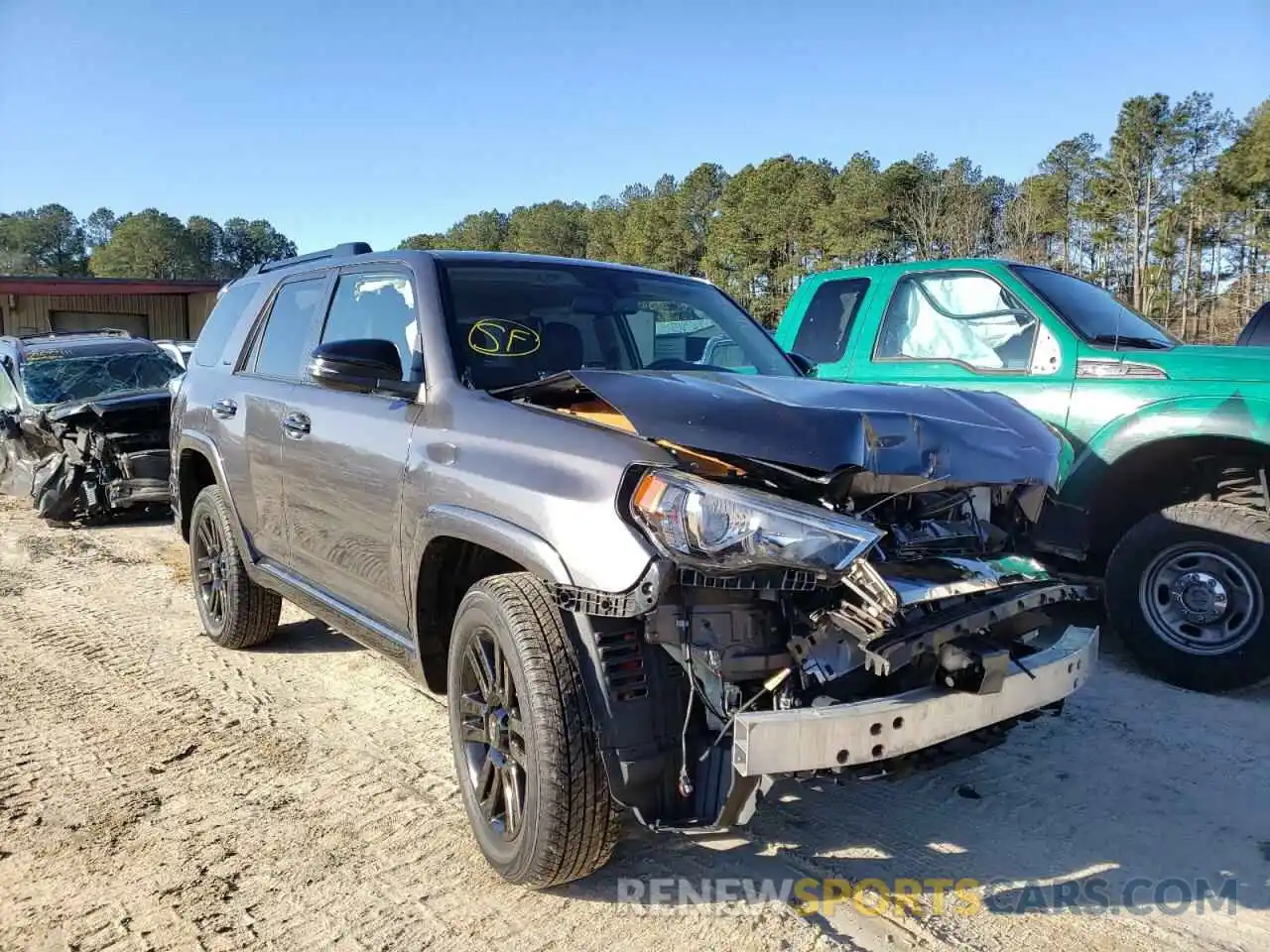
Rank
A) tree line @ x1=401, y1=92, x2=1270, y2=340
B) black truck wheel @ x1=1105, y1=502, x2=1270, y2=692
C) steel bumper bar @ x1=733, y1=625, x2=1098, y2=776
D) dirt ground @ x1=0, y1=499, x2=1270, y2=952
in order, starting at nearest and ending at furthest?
1. steel bumper bar @ x1=733, y1=625, x2=1098, y2=776
2. dirt ground @ x1=0, y1=499, x2=1270, y2=952
3. black truck wheel @ x1=1105, y1=502, x2=1270, y2=692
4. tree line @ x1=401, y1=92, x2=1270, y2=340

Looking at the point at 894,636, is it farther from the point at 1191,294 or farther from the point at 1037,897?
the point at 1191,294

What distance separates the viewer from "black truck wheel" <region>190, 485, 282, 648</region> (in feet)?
16.0

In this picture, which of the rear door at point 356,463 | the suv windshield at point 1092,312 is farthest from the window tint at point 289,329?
the suv windshield at point 1092,312

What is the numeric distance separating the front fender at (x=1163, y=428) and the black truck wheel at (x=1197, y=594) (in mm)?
336

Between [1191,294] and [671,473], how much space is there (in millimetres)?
34203

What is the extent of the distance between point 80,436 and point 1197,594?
358 inches

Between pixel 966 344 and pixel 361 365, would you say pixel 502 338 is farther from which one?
pixel 966 344

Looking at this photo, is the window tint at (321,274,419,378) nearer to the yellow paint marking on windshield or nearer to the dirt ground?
the yellow paint marking on windshield

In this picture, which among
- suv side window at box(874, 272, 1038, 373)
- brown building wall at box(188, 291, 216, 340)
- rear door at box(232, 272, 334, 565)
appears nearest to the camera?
rear door at box(232, 272, 334, 565)

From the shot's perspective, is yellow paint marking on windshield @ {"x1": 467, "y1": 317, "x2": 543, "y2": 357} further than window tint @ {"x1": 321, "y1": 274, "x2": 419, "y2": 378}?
No

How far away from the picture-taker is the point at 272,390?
14.3ft

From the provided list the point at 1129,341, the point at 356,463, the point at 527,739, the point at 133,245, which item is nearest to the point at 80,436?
the point at 356,463

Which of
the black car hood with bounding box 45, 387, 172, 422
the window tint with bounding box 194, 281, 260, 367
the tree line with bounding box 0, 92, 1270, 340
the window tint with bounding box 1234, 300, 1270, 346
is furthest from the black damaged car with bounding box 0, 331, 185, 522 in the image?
the tree line with bounding box 0, 92, 1270, 340

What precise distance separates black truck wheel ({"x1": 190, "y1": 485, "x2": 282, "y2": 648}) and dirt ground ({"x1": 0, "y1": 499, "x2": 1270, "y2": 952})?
0.32 metres
